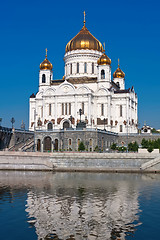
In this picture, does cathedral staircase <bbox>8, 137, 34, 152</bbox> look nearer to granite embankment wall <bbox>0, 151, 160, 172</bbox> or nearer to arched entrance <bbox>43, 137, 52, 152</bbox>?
arched entrance <bbox>43, 137, 52, 152</bbox>

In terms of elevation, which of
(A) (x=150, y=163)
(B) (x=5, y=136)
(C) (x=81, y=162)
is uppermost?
(B) (x=5, y=136)

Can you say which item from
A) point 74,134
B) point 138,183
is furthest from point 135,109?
point 138,183

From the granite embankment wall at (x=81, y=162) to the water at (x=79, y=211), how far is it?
13935 mm

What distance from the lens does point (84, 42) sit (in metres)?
81.9

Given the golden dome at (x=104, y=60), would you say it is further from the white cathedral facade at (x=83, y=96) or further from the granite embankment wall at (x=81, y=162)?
the granite embankment wall at (x=81, y=162)

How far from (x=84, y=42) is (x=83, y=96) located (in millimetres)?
15592

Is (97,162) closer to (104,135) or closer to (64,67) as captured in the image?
(104,135)

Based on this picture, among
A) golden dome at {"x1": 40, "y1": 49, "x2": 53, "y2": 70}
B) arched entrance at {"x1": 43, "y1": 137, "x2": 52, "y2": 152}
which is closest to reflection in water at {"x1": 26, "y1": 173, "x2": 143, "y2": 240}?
arched entrance at {"x1": 43, "y1": 137, "x2": 52, "y2": 152}

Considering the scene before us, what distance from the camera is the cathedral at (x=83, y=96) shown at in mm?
74312

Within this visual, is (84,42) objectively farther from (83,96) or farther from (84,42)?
(83,96)

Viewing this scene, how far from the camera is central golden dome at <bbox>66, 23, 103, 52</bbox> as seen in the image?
81.8 meters

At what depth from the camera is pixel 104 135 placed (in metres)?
65.9

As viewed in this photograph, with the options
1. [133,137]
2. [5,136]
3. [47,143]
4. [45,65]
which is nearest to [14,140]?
[5,136]

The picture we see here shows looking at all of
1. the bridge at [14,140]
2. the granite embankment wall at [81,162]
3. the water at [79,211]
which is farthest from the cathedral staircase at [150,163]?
the bridge at [14,140]
